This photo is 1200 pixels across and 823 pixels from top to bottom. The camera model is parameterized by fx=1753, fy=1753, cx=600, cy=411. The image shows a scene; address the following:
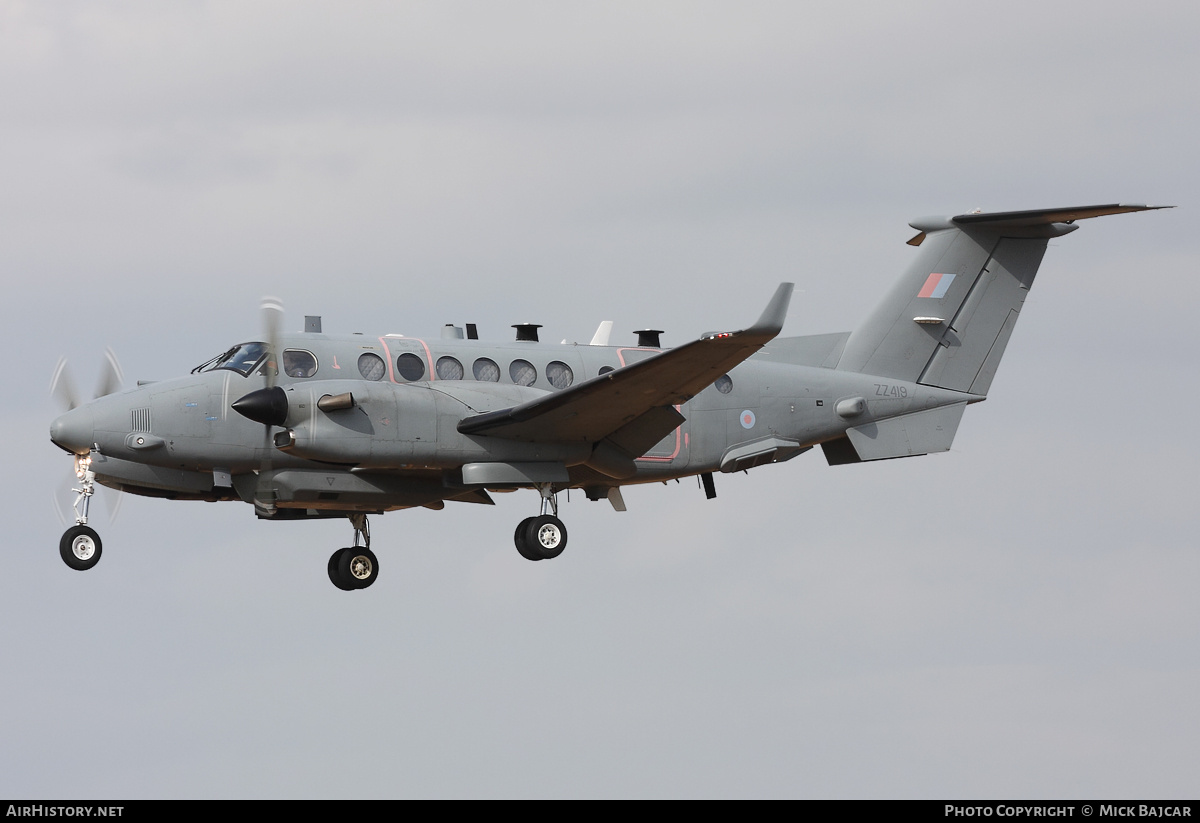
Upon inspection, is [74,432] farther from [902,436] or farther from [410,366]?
[902,436]

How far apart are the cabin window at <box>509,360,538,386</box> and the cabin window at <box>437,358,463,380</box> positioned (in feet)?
2.81

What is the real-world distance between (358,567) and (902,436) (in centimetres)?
861

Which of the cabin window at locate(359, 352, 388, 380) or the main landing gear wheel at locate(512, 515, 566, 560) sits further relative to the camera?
the main landing gear wheel at locate(512, 515, 566, 560)

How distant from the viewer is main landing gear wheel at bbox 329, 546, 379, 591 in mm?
26234

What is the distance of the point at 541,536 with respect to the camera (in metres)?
24.1

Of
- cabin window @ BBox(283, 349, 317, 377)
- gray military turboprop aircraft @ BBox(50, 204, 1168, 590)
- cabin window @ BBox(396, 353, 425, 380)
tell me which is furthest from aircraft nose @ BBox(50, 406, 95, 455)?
cabin window @ BBox(396, 353, 425, 380)

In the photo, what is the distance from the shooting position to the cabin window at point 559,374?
2502 centimetres

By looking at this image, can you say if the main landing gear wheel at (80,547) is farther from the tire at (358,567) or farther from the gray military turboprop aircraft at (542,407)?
the tire at (358,567)

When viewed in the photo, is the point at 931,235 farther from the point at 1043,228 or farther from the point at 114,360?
the point at 114,360

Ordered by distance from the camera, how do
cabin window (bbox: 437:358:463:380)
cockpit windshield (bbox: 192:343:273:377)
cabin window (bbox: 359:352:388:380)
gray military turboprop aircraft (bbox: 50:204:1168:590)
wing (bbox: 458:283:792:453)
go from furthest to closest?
1. cabin window (bbox: 437:358:463:380)
2. cabin window (bbox: 359:352:388:380)
3. cockpit windshield (bbox: 192:343:273:377)
4. gray military turboprop aircraft (bbox: 50:204:1168:590)
5. wing (bbox: 458:283:792:453)

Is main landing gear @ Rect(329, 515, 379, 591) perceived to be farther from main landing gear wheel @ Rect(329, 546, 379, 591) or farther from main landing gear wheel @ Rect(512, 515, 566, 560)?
main landing gear wheel @ Rect(512, 515, 566, 560)

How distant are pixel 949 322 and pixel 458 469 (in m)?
8.75

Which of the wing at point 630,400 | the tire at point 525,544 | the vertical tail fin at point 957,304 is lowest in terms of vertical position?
the tire at point 525,544

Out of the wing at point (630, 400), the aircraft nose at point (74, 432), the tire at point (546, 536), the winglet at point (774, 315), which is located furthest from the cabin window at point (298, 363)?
the winglet at point (774, 315)
